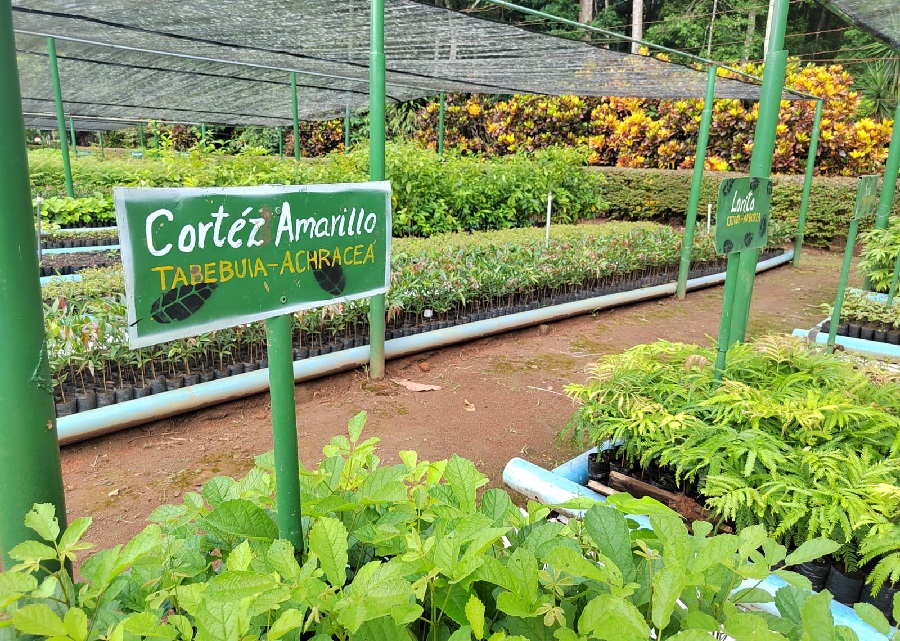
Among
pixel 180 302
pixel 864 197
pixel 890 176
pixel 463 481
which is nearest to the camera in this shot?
pixel 180 302

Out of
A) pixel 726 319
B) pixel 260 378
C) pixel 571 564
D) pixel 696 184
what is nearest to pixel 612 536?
pixel 571 564

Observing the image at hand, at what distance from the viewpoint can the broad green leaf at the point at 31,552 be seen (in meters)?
1.03

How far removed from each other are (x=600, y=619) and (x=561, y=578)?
18 cm

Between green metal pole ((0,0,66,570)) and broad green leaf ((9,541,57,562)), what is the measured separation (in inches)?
4.3

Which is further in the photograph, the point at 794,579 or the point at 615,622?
the point at 794,579

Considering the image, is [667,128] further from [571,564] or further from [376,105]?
[571,564]

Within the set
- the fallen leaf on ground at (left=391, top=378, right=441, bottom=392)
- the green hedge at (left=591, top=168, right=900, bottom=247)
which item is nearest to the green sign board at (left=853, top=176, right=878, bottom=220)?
the fallen leaf on ground at (left=391, top=378, right=441, bottom=392)

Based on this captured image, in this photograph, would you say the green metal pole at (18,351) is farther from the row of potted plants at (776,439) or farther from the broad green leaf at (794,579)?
the row of potted plants at (776,439)

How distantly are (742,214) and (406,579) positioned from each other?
7.26 feet

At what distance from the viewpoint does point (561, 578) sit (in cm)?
114

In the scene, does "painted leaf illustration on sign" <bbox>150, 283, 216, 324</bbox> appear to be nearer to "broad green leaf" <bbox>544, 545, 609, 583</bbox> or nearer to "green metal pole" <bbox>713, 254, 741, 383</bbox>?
"broad green leaf" <bbox>544, 545, 609, 583</bbox>

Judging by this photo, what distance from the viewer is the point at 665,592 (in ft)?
3.16

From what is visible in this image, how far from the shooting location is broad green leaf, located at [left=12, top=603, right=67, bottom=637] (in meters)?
0.87

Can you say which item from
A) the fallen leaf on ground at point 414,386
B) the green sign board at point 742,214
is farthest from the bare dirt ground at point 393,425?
the green sign board at point 742,214
